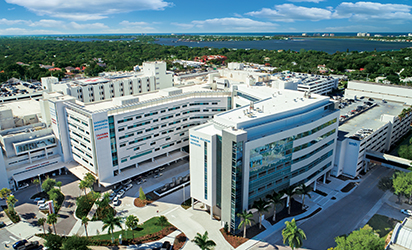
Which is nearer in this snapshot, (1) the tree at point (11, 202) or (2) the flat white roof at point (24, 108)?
(1) the tree at point (11, 202)

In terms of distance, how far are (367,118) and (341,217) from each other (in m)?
43.4

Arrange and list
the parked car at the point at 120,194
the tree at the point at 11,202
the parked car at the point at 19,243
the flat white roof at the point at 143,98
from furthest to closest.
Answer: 1. the flat white roof at the point at 143,98
2. the parked car at the point at 120,194
3. the tree at the point at 11,202
4. the parked car at the point at 19,243

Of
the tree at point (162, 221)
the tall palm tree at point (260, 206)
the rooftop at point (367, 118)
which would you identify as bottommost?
the tree at point (162, 221)

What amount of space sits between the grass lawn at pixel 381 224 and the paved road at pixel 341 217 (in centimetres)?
197

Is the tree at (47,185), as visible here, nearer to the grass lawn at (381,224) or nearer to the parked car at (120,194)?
the parked car at (120,194)

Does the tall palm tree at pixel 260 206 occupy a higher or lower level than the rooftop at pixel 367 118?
lower

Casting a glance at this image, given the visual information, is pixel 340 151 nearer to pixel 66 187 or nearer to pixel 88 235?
pixel 88 235

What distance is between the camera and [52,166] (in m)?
74.5

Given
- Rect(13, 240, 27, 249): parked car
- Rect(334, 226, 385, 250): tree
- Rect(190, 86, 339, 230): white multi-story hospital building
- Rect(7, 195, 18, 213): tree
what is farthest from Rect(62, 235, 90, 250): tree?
Rect(334, 226, 385, 250): tree

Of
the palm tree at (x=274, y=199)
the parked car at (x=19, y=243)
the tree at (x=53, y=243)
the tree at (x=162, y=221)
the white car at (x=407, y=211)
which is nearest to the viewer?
the tree at (x=53, y=243)

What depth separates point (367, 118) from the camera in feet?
288

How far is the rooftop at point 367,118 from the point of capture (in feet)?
255

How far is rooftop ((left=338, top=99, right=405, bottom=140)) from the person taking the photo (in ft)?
255

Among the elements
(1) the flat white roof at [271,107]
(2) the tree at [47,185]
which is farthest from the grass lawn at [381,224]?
(2) the tree at [47,185]
